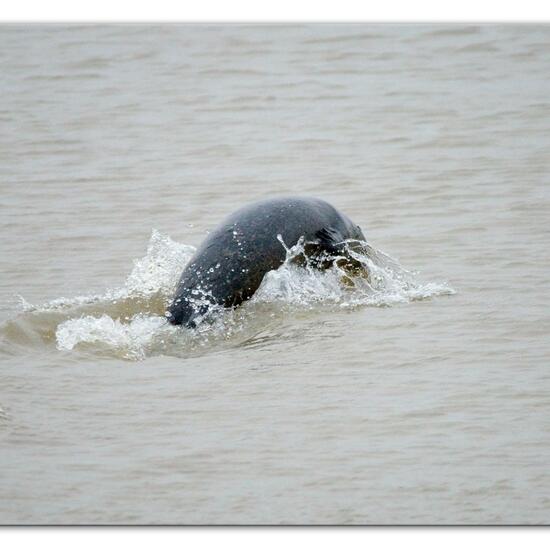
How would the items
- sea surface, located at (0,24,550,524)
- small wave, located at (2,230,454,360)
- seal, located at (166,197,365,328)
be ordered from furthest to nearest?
seal, located at (166,197,365,328) → small wave, located at (2,230,454,360) → sea surface, located at (0,24,550,524)

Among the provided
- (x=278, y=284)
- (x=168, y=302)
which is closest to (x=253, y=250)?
(x=278, y=284)

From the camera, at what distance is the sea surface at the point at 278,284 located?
5.29 meters

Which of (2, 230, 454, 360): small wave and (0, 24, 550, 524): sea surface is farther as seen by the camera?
(2, 230, 454, 360): small wave

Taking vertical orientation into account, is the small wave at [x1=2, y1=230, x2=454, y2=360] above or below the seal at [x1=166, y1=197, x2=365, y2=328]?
below

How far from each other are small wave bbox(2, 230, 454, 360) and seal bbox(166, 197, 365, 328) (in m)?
0.06

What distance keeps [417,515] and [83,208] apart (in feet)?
20.3

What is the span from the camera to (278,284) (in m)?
7.62

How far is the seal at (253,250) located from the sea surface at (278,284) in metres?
0.11

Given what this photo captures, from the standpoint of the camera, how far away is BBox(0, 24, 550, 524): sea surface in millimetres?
5293

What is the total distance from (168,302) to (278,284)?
2.36ft

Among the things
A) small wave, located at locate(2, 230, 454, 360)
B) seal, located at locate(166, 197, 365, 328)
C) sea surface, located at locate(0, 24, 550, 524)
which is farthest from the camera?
seal, located at locate(166, 197, 365, 328)

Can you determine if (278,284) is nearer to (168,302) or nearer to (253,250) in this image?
(253,250)

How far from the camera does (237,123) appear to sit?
12.5 meters

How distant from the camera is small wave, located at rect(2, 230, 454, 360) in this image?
712cm
